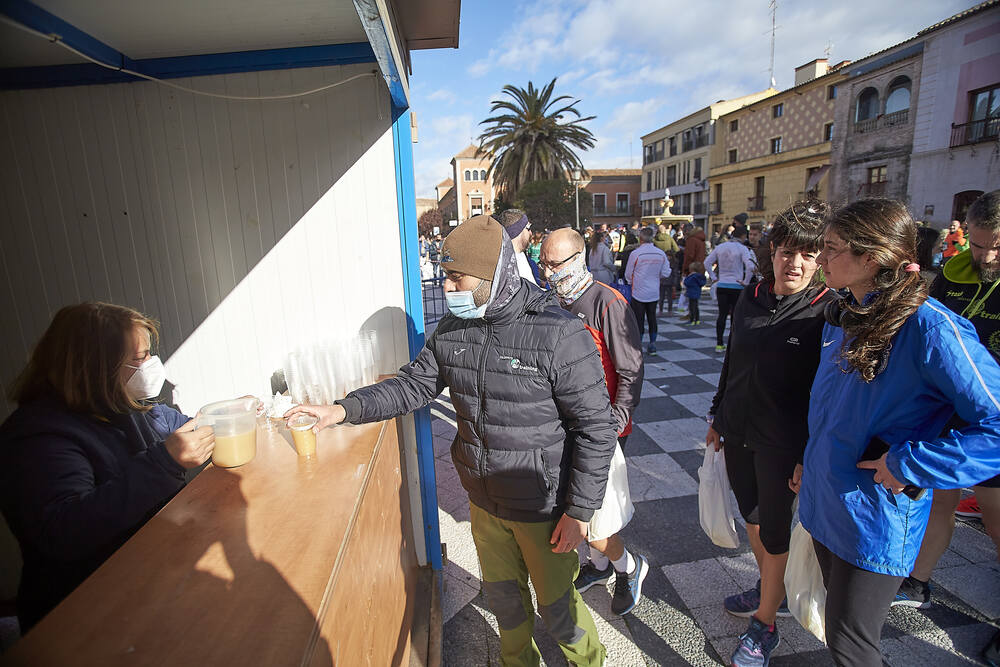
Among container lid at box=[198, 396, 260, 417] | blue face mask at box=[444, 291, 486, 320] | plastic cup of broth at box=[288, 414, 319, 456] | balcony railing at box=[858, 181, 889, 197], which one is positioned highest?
balcony railing at box=[858, 181, 889, 197]

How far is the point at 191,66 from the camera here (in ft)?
7.16

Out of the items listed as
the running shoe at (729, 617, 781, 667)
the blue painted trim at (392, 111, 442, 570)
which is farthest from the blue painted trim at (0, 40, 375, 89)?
the running shoe at (729, 617, 781, 667)

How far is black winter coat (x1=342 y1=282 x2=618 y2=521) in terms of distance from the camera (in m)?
1.60

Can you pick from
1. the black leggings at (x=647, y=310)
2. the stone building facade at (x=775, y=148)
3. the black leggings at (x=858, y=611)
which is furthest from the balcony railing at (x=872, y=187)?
the black leggings at (x=858, y=611)

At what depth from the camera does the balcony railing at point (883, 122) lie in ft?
64.0

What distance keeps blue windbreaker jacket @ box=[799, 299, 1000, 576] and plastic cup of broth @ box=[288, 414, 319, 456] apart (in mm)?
1698

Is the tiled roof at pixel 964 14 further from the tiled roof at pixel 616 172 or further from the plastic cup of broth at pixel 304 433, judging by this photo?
the tiled roof at pixel 616 172

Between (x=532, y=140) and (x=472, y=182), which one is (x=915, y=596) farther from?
(x=472, y=182)

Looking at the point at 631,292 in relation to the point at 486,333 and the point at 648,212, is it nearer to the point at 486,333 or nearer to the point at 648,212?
the point at 486,333

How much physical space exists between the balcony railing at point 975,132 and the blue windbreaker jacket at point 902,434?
21973 millimetres

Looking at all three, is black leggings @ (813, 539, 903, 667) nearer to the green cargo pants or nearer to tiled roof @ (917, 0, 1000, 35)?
the green cargo pants

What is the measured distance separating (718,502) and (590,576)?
79 centimetres

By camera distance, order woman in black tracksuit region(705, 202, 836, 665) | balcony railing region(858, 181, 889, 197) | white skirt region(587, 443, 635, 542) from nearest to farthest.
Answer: woman in black tracksuit region(705, 202, 836, 665), white skirt region(587, 443, 635, 542), balcony railing region(858, 181, 889, 197)

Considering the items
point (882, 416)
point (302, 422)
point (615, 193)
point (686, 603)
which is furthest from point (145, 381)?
point (615, 193)
